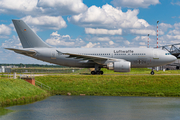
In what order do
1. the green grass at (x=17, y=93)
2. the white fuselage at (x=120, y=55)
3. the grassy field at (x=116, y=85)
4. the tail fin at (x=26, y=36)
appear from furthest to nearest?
the tail fin at (x=26, y=36) → the white fuselage at (x=120, y=55) → the grassy field at (x=116, y=85) → the green grass at (x=17, y=93)

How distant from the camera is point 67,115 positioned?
1903cm

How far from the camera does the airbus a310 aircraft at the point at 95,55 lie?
38188mm

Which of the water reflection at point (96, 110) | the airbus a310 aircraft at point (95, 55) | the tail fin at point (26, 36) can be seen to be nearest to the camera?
the water reflection at point (96, 110)

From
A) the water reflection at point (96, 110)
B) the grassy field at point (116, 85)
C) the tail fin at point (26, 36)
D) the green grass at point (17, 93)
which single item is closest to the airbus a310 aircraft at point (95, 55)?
the tail fin at point (26, 36)

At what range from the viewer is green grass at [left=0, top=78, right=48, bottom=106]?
2342cm

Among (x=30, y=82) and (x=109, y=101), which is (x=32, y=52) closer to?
(x=30, y=82)

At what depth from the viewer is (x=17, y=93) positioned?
25156 millimetres

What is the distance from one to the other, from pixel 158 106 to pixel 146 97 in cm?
563

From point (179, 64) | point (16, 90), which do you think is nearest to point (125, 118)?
point (16, 90)

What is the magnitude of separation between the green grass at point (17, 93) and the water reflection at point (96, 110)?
5.87 feet

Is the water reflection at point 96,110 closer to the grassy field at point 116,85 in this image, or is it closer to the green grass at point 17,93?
the green grass at point 17,93

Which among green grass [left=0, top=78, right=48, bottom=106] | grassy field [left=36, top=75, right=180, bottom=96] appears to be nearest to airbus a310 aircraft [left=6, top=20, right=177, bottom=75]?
grassy field [left=36, top=75, right=180, bottom=96]

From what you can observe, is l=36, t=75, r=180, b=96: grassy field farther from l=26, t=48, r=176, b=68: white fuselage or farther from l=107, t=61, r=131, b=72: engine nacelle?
l=26, t=48, r=176, b=68: white fuselage

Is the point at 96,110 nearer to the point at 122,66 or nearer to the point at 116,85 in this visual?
the point at 116,85
